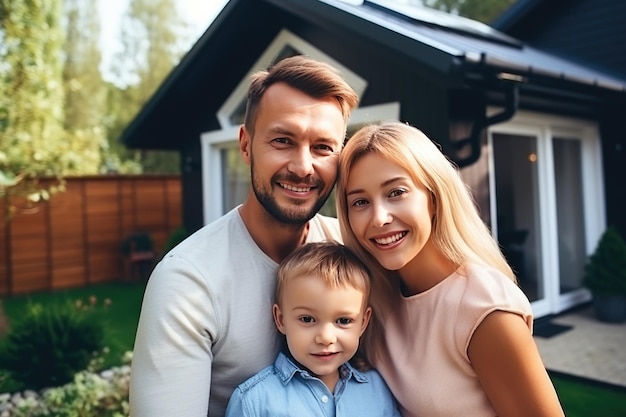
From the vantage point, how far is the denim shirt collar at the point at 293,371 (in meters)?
1.48

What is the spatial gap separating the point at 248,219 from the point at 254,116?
34 cm

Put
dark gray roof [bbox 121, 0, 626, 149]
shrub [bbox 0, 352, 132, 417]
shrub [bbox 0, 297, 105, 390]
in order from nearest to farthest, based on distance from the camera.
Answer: shrub [bbox 0, 352, 132, 417]
shrub [bbox 0, 297, 105, 390]
dark gray roof [bbox 121, 0, 626, 149]

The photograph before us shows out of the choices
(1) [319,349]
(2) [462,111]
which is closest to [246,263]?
(1) [319,349]

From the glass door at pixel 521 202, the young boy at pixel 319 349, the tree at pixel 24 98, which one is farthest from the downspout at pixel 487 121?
the tree at pixel 24 98

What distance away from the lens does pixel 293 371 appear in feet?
4.86

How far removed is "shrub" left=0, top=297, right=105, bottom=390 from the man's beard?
311 centimetres

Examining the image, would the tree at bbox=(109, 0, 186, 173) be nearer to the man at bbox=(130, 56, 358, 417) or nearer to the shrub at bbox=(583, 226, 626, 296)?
the shrub at bbox=(583, 226, 626, 296)

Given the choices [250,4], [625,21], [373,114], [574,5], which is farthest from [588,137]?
[250,4]

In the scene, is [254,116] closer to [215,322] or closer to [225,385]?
[215,322]

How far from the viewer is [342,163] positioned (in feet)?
5.27

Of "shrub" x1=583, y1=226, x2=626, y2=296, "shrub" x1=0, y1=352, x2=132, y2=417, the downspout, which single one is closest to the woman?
"shrub" x1=0, y1=352, x2=132, y2=417

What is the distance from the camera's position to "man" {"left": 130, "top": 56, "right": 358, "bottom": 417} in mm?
1355

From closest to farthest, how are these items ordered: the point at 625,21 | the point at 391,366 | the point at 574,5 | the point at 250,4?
the point at 391,366, the point at 250,4, the point at 625,21, the point at 574,5

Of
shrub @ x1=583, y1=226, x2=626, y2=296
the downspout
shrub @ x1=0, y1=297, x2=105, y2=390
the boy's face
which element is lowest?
shrub @ x1=0, y1=297, x2=105, y2=390
